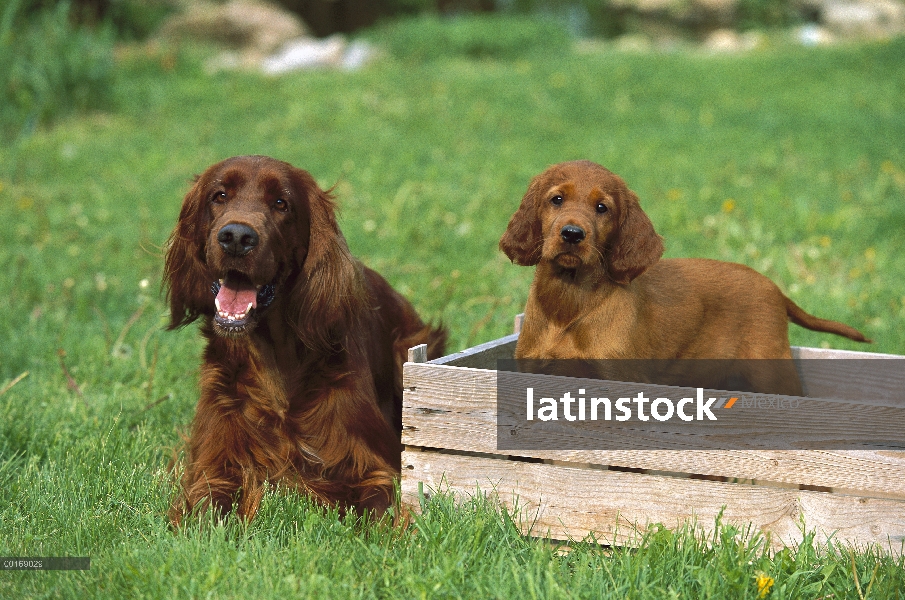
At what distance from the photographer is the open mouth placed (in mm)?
Answer: 2748

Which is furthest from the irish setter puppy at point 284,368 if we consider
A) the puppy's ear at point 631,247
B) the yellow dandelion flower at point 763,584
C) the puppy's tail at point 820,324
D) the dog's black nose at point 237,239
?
the puppy's tail at point 820,324

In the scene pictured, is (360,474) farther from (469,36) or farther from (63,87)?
(469,36)

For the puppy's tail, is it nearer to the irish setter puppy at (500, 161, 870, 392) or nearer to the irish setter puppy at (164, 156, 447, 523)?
the irish setter puppy at (500, 161, 870, 392)

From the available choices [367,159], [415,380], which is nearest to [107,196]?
[367,159]

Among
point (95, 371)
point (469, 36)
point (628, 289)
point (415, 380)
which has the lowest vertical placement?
point (95, 371)

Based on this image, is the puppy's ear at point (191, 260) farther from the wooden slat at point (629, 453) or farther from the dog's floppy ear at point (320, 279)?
the wooden slat at point (629, 453)

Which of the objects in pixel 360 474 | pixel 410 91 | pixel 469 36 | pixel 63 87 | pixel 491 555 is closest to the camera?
pixel 491 555

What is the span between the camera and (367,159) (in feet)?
27.6

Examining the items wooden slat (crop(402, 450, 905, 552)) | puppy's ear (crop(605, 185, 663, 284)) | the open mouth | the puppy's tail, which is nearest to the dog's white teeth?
the open mouth

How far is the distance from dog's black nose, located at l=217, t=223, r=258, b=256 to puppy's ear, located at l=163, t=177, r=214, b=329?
30cm

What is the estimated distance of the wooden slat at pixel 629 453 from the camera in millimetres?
2420

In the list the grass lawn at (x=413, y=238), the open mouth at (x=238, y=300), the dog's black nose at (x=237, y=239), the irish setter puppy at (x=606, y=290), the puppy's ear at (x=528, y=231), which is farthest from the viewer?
the puppy's ear at (x=528, y=231)

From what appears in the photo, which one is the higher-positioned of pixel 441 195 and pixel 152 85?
pixel 152 85

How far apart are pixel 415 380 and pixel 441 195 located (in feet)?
14.8
